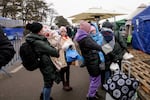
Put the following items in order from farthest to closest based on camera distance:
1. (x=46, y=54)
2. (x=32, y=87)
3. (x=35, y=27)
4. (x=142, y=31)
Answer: (x=142, y=31) → (x=32, y=87) → (x=46, y=54) → (x=35, y=27)

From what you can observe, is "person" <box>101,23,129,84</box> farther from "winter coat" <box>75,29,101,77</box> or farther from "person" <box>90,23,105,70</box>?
"winter coat" <box>75,29,101,77</box>

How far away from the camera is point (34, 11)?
259 ft

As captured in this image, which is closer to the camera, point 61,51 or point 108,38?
point 108,38

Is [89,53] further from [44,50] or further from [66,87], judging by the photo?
[66,87]

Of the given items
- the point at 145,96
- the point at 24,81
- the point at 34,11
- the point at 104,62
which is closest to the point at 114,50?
the point at 104,62

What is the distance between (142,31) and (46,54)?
10.7 m

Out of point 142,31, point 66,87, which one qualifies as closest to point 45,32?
point 66,87

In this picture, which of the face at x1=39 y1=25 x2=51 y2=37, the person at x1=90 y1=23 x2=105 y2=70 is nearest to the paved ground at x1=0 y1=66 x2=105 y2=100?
the person at x1=90 y1=23 x2=105 y2=70

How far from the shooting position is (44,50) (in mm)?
5043

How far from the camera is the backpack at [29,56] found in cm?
496

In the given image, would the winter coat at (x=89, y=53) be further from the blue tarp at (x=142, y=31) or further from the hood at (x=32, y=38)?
the blue tarp at (x=142, y=31)

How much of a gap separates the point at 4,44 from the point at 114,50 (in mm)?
3890

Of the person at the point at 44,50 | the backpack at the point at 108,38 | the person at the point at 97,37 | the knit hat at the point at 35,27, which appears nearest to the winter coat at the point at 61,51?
the person at the point at 44,50

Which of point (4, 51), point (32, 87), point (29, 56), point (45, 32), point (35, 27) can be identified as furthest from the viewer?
point (32, 87)
